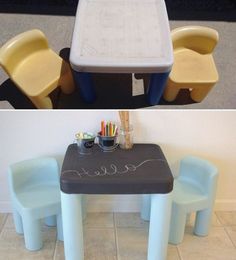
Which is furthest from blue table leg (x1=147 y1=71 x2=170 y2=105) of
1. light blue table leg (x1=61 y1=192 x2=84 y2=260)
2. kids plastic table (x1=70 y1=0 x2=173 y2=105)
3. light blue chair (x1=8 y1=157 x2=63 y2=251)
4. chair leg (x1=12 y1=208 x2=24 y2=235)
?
chair leg (x1=12 y1=208 x2=24 y2=235)

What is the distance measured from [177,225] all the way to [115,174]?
1.50 feet

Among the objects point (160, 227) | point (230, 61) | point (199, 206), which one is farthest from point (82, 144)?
point (230, 61)

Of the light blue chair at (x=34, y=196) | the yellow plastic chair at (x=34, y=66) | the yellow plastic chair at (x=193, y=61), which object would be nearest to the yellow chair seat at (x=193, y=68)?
the yellow plastic chair at (x=193, y=61)

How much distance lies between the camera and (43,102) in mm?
1466

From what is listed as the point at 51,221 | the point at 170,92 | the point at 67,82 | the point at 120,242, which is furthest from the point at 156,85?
the point at 51,221

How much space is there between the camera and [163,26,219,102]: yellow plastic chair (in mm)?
1374

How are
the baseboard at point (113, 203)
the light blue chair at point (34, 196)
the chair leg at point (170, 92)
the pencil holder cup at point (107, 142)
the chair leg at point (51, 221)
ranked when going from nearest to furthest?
the chair leg at point (170, 92), the light blue chair at point (34, 196), the pencil holder cup at point (107, 142), the chair leg at point (51, 221), the baseboard at point (113, 203)

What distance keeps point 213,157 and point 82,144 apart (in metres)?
0.75

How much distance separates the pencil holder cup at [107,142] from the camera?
1.66 m

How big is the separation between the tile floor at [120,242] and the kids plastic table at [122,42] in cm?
75

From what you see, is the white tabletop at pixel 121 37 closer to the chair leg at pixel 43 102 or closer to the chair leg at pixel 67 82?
the chair leg at pixel 67 82

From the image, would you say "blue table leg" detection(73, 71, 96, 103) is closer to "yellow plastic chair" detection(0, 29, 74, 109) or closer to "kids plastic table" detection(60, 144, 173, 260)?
"yellow plastic chair" detection(0, 29, 74, 109)

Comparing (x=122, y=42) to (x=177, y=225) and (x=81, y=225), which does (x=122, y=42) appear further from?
(x=177, y=225)

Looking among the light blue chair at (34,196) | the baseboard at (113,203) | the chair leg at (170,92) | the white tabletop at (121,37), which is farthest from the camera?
the baseboard at (113,203)
